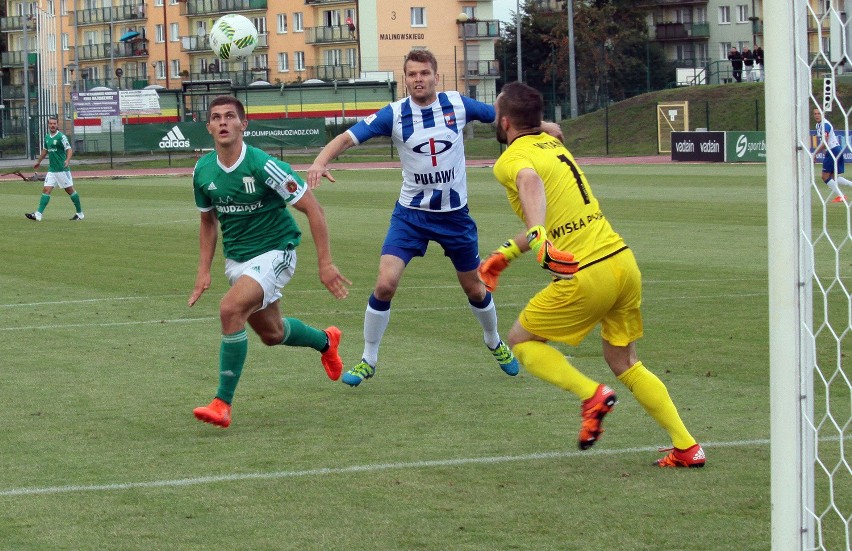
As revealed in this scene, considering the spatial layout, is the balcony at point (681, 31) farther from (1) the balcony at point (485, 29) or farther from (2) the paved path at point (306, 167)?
(2) the paved path at point (306, 167)

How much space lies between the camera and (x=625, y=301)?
638cm

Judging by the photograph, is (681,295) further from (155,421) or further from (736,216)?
(736,216)

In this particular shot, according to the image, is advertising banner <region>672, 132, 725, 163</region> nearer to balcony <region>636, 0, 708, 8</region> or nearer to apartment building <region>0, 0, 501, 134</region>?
apartment building <region>0, 0, 501, 134</region>

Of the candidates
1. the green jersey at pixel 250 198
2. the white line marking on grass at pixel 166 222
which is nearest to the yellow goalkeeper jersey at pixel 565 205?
the green jersey at pixel 250 198

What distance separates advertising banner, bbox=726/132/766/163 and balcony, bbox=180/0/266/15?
65259mm

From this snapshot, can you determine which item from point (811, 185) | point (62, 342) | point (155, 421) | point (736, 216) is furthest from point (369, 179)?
point (811, 185)

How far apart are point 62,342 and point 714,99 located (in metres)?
50.4

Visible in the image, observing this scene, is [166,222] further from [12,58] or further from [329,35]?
[12,58]

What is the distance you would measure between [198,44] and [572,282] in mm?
99938

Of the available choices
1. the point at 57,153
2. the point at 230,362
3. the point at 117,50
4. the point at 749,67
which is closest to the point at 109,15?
the point at 117,50

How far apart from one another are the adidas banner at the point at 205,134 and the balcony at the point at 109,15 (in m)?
52.7

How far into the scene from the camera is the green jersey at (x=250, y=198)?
7688 mm

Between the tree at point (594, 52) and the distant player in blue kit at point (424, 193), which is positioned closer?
the distant player in blue kit at point (424, 193)

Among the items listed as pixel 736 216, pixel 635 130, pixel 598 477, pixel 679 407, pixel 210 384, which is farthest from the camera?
pixel 635 130
